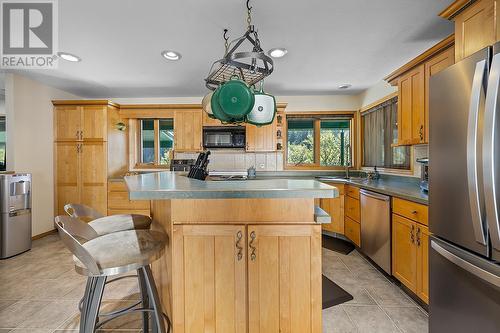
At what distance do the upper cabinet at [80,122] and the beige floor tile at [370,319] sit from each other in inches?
163

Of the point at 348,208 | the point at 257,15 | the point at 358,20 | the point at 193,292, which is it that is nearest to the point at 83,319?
A: the point at 193,292

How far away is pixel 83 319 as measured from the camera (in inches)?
46.5

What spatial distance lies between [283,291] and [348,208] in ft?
8.36

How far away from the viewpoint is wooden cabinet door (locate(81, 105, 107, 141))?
13.2 ft

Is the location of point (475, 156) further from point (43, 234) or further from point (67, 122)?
point (43, 234)

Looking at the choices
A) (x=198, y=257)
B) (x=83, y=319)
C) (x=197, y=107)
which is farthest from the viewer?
(x=197, y=107)

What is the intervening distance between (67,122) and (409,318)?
5086mm

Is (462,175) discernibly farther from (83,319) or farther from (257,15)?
(83,319)

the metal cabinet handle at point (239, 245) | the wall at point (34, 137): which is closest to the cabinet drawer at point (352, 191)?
the metal cabinet handle at point (239, 245)

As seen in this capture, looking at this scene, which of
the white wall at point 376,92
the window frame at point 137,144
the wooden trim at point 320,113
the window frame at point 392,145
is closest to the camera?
the window frame at point 392,145

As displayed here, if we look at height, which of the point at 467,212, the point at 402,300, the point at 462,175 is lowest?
the point at 402,300

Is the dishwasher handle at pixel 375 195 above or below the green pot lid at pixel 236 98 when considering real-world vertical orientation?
below

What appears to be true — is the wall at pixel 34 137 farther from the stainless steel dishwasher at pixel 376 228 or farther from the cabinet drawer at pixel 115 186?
the stainless steel dishwasher at pixel 376 228

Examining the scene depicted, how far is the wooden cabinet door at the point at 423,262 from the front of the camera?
Result: 191cm
